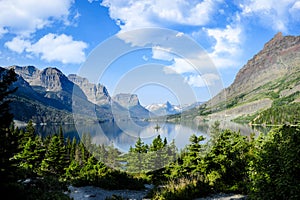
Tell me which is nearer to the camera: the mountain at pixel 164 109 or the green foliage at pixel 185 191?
the green foliage at pixel 185 191

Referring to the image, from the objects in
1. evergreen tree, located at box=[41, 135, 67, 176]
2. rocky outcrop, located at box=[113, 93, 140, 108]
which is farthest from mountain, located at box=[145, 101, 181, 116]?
evergreen tree, located at box=[41, 135, 67, 176]

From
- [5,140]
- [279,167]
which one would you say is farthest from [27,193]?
[279,167]

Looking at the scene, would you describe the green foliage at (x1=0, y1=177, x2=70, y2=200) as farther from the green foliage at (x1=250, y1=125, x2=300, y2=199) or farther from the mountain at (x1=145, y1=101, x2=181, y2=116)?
the mountain at (x1=145, y1=101, x2=181, y2=116)

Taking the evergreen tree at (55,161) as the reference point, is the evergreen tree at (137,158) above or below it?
above

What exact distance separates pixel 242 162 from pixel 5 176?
12.2 metres

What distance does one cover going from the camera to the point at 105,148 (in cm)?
2038

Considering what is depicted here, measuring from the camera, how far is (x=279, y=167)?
9.09m

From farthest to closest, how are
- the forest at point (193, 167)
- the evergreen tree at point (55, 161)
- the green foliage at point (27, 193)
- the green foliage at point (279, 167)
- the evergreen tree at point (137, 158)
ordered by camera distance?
the evergreen tree at point (55, 161), the evergreen tree at point (137, 158), the green foliage at point (279, 167), the forest at point (193, 167), the green foliage at point (27, 193)

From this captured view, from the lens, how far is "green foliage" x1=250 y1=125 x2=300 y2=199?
8.62 metres

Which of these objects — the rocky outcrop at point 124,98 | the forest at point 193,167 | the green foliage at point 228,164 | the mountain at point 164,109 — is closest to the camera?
the forest at point 193,167

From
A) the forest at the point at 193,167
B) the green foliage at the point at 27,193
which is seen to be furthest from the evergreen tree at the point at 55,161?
the green foliage at the point at 27,193

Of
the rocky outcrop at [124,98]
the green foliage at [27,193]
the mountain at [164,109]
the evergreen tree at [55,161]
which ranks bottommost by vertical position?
the evergreen tree at [55,161]

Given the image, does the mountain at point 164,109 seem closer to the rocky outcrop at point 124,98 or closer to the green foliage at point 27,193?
the rocky outcrop at point 124,98

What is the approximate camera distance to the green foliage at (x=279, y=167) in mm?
8625
